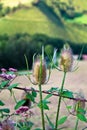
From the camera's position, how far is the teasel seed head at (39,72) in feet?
3.42

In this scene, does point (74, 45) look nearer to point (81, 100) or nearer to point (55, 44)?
point (55, 44)

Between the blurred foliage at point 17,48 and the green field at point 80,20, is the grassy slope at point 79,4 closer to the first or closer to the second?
the green field at point 80,20

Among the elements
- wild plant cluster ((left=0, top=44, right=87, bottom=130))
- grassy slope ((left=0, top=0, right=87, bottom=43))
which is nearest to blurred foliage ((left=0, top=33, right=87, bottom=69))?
grassy slope ((left=0, top=0, right=87, bottom=43))

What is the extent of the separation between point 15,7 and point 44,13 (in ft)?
1.34

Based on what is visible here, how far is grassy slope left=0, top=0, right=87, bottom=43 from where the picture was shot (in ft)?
21.2

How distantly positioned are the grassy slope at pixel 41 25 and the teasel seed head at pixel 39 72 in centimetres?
532

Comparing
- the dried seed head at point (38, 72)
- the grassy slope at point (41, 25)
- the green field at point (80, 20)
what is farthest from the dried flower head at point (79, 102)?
the green field at point (80, 20)

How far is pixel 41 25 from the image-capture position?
21.4 ft

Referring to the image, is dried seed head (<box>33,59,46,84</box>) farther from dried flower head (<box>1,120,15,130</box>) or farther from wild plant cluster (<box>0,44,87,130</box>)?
dried flower head (<box>1,120,15,130</box>)

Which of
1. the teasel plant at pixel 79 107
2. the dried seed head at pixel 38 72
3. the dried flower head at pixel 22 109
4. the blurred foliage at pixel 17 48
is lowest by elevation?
the blurred foliage at pixel 17 48

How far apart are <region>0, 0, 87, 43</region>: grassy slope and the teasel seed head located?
532 centimetres

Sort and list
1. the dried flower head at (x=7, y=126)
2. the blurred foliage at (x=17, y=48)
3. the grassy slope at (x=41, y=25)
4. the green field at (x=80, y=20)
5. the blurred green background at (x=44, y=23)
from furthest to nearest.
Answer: the green field at (x=80, y=20)
the grassy slope at (x=41, y=25)
the blurred green background at (x=44, y=23)
the blurred foliage at (x=17, y=48)
the dried flower head at (x=7, y=126)

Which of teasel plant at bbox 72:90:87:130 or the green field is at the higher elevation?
teasel plant at bbox 72:90:87:130

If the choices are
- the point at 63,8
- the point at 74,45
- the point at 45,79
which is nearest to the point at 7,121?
the point at 45,79
